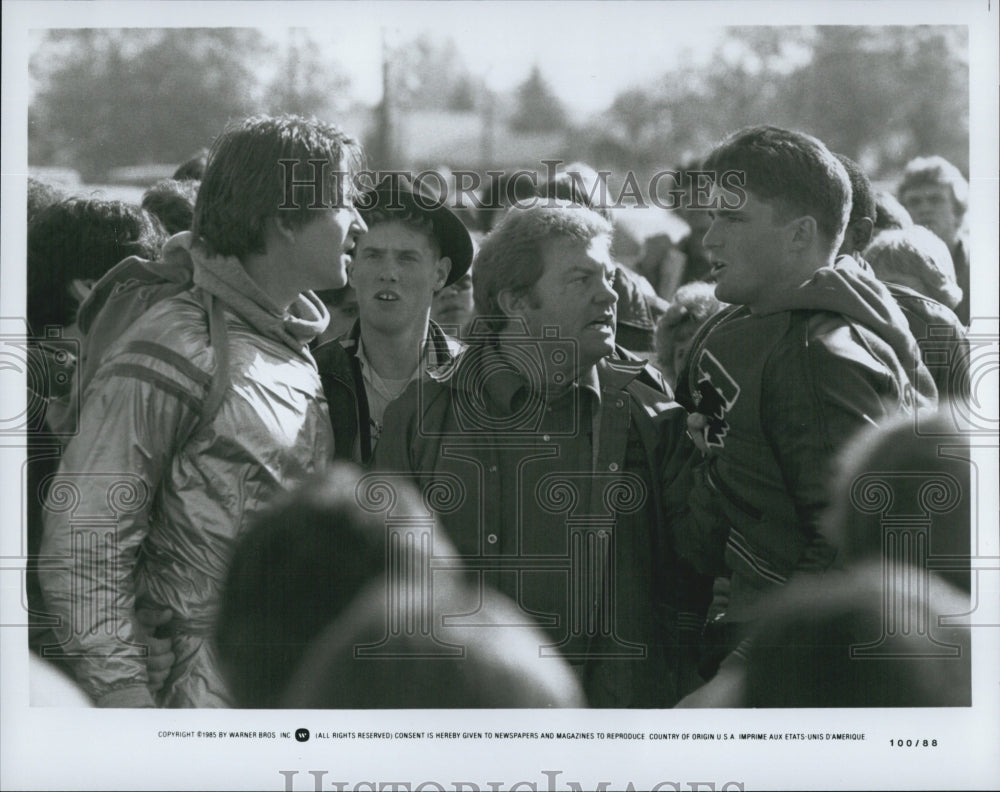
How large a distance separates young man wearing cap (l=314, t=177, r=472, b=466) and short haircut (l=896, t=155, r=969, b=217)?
117 cm

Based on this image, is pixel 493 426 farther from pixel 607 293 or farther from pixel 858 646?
pixel 858 646

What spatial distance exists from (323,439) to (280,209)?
608 millimetres

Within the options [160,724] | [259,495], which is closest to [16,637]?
[160,724]

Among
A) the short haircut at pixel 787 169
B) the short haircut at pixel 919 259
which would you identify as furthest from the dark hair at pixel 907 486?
the short haircut at pixel 787 169

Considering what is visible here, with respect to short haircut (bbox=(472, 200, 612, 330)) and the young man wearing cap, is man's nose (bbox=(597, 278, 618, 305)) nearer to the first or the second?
short haircut (bbox=(472, 200, 612, 330))

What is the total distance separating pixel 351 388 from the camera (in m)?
3.47

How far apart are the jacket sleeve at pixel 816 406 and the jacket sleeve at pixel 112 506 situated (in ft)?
4.87

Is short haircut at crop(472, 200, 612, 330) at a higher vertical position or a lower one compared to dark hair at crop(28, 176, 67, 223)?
lower

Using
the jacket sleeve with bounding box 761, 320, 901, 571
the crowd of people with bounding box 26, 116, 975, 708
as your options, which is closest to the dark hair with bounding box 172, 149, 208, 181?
the crowd of people with bounding box 26, 116, 975, 708

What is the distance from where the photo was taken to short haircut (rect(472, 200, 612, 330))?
3459 mm

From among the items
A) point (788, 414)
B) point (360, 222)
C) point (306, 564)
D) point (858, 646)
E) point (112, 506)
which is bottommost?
point (858, 646)

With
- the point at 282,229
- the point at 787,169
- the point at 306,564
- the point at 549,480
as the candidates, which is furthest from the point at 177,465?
the point at 787,169

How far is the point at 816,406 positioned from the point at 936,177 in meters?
0.72

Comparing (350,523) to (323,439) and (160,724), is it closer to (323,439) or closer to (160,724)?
(323,439)
